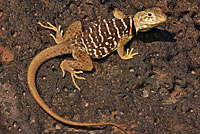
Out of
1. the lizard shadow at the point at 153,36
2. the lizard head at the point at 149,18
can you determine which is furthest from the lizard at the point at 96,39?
the lizard shadow at the point at 153,36

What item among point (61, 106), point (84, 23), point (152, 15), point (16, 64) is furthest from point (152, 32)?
point (16, 64)

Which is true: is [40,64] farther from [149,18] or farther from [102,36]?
[149,18]

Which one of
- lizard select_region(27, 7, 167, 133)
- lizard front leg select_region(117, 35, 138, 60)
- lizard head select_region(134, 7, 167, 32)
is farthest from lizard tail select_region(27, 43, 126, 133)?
lizard head select_region(134, 7, 167, 32)

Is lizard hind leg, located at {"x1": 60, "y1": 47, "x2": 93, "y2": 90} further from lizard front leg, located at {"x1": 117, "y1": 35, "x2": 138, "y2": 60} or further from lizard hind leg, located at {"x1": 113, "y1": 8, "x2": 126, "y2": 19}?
lizard hind leg, located at {"x1": 113, "y1": 8, "x2": 126, "y2": 19}

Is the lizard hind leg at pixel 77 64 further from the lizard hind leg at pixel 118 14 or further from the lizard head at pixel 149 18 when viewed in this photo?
the lizard head at pixel 149 18

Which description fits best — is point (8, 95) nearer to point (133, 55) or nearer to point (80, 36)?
point (80, 36)
